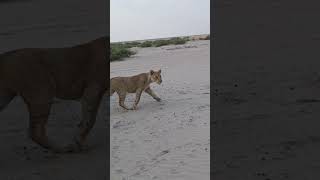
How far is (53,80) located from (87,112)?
0.58 meters

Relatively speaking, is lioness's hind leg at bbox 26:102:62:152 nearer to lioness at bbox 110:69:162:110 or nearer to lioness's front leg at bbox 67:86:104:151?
lioness's front leg at bbox 67:86:104:151

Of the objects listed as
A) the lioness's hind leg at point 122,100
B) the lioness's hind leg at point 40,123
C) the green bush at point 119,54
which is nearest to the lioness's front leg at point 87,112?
the lioness's hind leg at point 40,123

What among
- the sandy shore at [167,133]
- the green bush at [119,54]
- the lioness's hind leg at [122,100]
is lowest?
the sandy shore at [167,133]

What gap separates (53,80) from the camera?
6.18 metres

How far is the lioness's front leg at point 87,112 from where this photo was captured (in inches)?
251

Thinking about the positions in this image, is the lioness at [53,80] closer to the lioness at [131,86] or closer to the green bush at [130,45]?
the lioness at [131,86]

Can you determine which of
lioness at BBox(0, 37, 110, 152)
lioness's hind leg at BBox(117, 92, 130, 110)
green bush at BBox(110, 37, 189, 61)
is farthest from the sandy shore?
green bush at BBox(110, 37, 189, 61)

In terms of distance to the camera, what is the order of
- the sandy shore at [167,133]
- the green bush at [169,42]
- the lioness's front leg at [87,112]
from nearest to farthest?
1. the sandy shore at [167,133]
2. the lioness's front leg at [87,112]
3. the green bush at [169,42]

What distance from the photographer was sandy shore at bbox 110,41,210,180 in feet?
18.1

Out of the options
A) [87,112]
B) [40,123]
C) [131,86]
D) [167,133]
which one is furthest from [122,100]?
[40,123]
